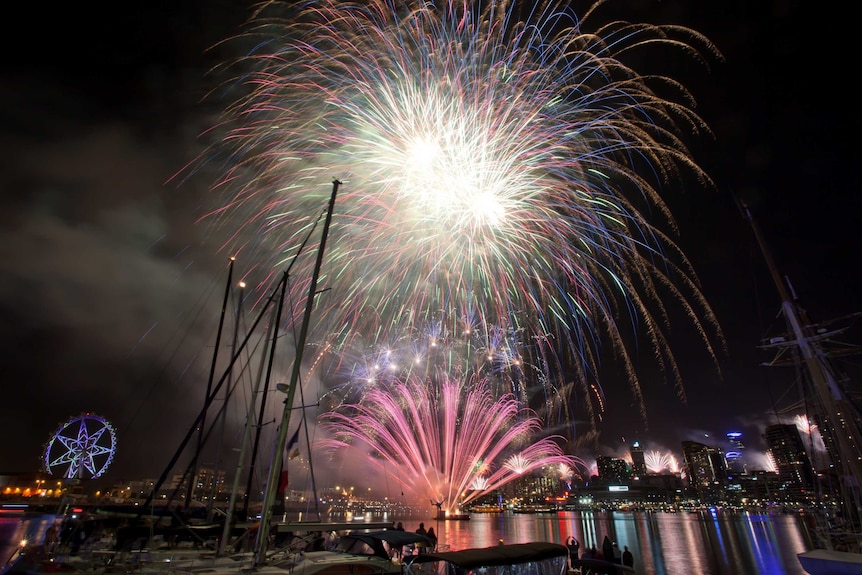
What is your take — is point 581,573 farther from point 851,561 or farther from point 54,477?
point 54,477

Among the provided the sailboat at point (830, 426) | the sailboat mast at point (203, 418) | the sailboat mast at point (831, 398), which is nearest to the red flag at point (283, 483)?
the sailboat mast at point (203, 418)

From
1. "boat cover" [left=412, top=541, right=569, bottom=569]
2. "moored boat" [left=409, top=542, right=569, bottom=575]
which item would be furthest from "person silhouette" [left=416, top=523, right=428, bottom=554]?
"boat cover" [left=412, top=541, right=569, bottom=569]

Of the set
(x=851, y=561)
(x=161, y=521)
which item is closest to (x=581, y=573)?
(x=851, y=561)

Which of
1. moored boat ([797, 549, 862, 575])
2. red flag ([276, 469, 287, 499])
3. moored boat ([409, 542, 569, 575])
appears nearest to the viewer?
moored boat ([409, 542, 569, 575])

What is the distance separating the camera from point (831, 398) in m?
26.5

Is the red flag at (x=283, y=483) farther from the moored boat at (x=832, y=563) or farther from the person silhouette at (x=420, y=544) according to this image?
the moored boat at (x=832, y=563)

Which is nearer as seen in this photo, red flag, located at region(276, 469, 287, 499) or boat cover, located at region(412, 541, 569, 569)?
boat cover, located at region(412, 541, 569, 569)

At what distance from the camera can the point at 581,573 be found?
55.3 feet

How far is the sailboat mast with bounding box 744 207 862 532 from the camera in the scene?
1011 inches

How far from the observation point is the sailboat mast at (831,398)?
2567 cm

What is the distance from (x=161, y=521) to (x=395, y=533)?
12834 millimetres

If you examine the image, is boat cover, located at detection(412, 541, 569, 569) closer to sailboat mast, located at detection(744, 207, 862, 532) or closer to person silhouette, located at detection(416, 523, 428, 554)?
person silhouette, located at detection(416, 523, 428, 554)

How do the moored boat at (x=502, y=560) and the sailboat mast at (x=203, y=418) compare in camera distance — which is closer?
the moored boat at (x=502, y=560)

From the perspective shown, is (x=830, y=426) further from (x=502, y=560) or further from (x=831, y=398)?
(x=502, y=560)
